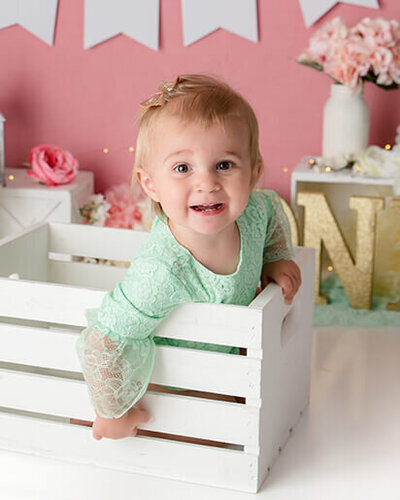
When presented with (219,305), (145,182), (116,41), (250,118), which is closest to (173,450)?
(219,305)

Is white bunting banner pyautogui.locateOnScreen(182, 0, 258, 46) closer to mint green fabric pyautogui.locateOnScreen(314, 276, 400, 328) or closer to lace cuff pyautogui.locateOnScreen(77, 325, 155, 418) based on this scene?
mint green fabric pyautogui.locateOnScreen(314, 276, 400, 328)

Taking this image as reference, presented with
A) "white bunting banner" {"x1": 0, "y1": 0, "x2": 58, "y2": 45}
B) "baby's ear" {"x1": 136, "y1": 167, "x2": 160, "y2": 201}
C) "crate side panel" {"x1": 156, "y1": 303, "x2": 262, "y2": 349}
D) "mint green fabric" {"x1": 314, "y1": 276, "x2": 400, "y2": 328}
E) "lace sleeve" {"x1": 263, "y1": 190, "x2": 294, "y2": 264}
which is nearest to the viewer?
"crate side panel" {"x1": 156, "y1": 303, "x2": 262, "y2": 349}

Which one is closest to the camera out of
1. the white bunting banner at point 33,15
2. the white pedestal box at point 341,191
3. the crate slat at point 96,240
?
the crate slat at point 96,240

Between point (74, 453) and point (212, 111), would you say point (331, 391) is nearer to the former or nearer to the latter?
point (74, 453)

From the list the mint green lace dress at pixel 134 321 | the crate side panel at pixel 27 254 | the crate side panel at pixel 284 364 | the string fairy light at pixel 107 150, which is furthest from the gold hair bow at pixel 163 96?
the string fairy light at pixel 107 150

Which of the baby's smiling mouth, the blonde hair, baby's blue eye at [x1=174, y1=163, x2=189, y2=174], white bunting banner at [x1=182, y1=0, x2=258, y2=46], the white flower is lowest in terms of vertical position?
the white flower

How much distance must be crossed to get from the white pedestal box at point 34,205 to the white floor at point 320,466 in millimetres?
895

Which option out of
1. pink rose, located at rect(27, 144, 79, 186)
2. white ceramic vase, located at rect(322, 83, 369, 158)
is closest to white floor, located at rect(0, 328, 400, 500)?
white ceramic vase, located at rect(322, 83, 369, 158)

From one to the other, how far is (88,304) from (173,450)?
26 centimetres

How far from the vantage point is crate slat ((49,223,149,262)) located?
1.60m

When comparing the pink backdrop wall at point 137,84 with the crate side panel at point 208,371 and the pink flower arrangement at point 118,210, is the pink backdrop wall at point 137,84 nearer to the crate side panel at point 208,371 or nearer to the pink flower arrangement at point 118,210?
the pink flower arrangement at point 118,210

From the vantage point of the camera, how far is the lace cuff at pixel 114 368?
1.11m

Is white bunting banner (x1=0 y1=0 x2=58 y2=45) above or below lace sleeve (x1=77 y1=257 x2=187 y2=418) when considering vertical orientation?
above

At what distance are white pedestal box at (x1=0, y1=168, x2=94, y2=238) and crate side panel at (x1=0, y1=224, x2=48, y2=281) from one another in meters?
0.51
